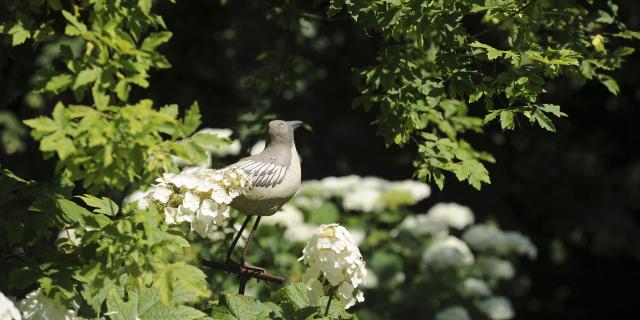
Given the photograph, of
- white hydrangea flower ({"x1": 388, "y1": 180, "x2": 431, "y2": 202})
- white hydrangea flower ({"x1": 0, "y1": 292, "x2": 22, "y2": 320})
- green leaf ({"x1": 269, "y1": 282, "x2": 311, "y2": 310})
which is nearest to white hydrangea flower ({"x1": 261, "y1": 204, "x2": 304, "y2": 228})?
white hydrangea flower ({"x1": 388, "y1": 180, "x2": 431, "y2": 202})

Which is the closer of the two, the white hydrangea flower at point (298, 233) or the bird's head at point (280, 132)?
the bird's head at point (280, 132)

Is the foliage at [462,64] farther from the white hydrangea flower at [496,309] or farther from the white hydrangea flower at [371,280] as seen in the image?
the white hydrangea flower at [496,309]

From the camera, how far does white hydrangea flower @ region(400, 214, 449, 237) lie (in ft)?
15.1

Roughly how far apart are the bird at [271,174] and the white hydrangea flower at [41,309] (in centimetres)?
59

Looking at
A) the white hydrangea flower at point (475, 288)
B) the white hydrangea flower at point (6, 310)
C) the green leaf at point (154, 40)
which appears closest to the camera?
the white hydrangea flower at point (6, 310)

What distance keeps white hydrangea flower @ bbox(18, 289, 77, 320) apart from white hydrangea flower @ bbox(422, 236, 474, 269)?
8.37ft

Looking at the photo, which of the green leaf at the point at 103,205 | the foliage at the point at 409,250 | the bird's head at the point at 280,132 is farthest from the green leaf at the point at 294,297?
the foliage at the point at 409,250

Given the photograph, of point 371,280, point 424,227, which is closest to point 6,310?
point 371,280

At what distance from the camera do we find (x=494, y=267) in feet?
15.6

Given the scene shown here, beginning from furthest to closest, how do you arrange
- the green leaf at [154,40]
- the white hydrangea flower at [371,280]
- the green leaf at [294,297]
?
the white hydrangea flower at [371,280], the green leaf at [294,297], the green leaf at [154,40]

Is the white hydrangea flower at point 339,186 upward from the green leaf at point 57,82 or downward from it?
downward

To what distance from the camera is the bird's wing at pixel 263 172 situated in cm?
244

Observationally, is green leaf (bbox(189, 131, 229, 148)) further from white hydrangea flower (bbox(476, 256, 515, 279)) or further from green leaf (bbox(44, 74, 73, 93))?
white hydrangea flower (bbox(476, 256, 515, 279))

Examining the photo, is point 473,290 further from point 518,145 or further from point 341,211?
point 518,145
